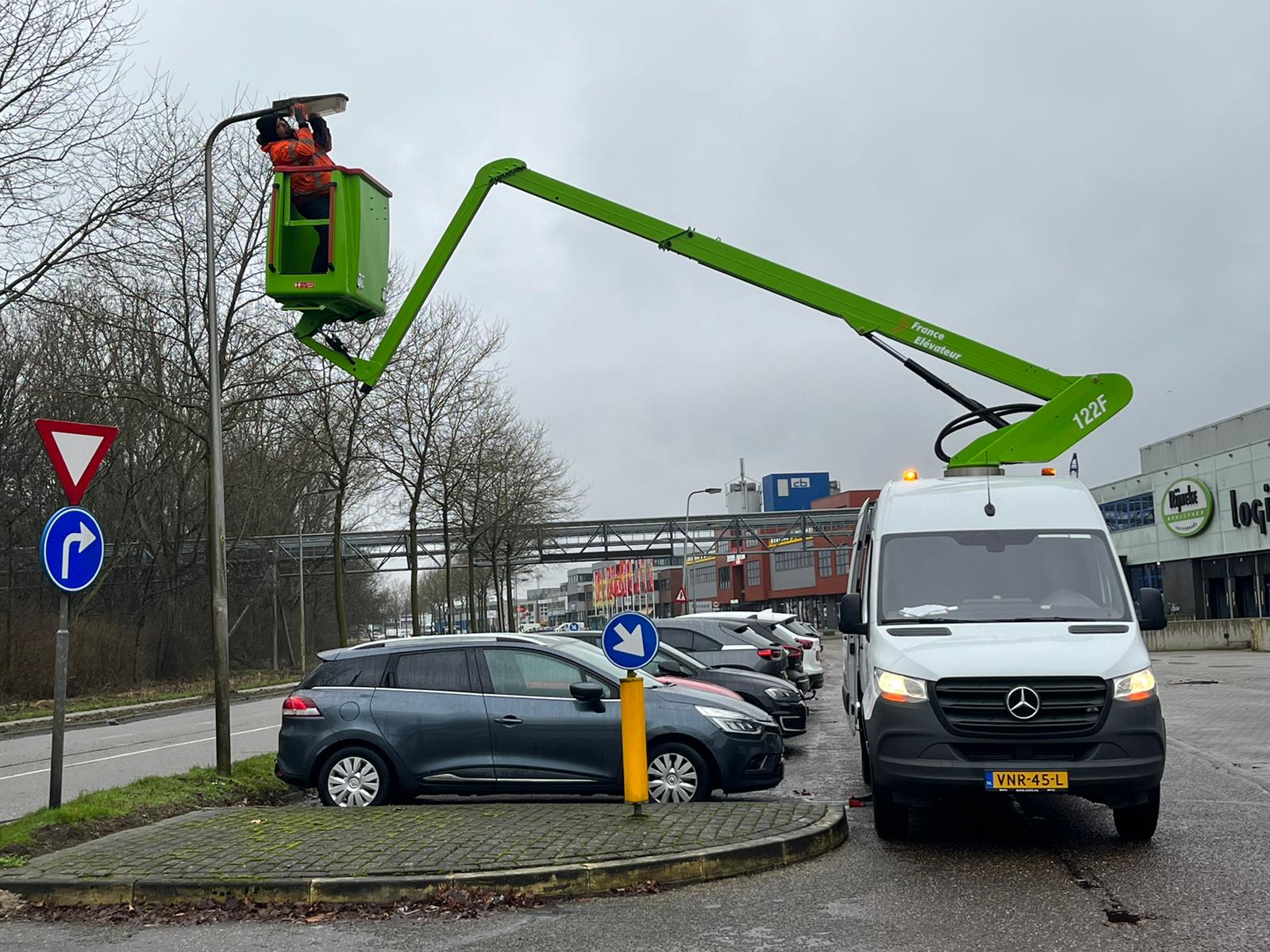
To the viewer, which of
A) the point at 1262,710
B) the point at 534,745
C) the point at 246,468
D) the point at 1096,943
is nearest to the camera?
the point at 1096,943

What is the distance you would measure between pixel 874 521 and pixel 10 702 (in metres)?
25.9

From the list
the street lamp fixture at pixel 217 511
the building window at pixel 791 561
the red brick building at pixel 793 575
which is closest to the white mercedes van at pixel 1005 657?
the street lamp fixture at pixel 217 511

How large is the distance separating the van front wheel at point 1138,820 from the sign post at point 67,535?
7797 mm

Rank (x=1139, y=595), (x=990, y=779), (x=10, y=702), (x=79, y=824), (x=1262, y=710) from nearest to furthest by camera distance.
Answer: (x=990, y=779), (x=1139, y=595), (x=79, y=824), (x=1262, y=710), (x=10, y=702)

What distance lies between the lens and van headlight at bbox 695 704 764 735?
1050 cm

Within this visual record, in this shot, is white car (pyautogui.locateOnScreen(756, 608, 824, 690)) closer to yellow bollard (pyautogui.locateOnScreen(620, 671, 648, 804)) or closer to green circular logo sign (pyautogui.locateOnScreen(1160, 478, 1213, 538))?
yellow bollard (pyautogui.locateOnScreen(620, 671, 648, 804))

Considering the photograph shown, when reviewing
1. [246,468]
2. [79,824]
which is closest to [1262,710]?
[79,824]

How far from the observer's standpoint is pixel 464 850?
814 cm

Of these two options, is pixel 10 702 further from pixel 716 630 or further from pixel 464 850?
Answer: pixel 464 850

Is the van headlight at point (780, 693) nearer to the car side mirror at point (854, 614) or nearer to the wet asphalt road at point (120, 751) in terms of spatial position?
the car side mirror at point (854, 614)

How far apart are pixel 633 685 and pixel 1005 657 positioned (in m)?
2.72

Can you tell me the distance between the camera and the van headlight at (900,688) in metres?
8.27

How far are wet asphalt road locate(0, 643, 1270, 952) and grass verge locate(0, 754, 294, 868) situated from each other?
86.2 inches

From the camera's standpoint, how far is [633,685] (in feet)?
30.6
